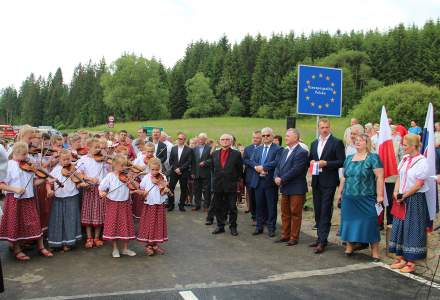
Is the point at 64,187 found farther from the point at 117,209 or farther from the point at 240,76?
the point at 240,76

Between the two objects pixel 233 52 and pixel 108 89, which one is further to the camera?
pixel 233 52

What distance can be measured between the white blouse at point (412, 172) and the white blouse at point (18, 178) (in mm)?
5613

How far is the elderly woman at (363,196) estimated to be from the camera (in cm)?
666

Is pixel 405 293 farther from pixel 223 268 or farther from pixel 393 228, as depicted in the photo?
pixel 223 268

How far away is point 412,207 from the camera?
6.18 meters

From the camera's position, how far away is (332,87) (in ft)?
34.8

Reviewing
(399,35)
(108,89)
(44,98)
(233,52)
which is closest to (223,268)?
(399,35)

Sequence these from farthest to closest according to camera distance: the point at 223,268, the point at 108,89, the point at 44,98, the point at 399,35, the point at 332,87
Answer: the point at 44,98 → the point at 108,89 → the point at 399,35 → the point at 332,87 → the point at 223,268

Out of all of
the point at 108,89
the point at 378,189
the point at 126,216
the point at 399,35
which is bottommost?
the point at 126,216

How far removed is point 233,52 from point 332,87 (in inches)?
3558

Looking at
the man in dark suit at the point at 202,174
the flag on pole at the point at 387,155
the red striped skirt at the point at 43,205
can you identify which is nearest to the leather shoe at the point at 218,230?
the man in dark suit at the point at 202,174

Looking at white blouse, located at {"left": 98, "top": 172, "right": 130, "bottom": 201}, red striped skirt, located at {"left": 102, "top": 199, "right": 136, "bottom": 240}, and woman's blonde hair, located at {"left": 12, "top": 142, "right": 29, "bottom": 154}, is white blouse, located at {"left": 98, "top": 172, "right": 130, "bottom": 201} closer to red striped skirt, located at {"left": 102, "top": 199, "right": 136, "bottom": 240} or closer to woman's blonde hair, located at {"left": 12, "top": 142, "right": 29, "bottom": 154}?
red striped skirt, located at {"left": 102, "top": 199, "right": 136, "bottom": 240}

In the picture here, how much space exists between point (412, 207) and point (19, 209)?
19.3 ft

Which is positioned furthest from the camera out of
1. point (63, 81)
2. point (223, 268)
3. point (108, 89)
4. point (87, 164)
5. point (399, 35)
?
point (63, 81)
